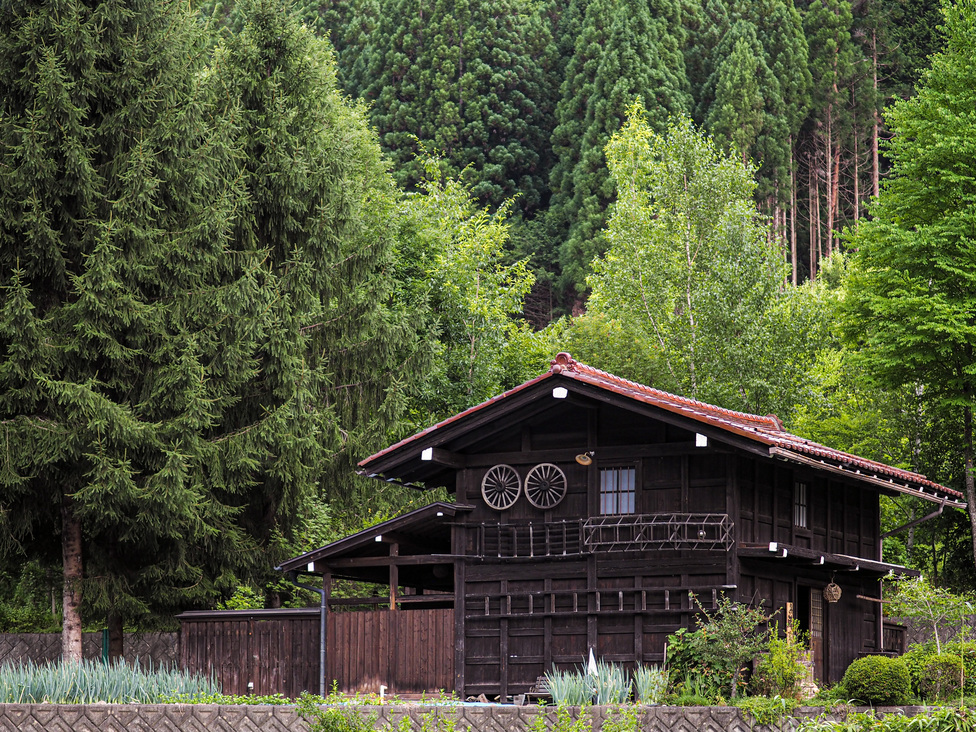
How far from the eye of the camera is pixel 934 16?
7775 centimetres

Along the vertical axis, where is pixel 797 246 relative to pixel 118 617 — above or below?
above

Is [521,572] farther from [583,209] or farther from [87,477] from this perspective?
[583,209]

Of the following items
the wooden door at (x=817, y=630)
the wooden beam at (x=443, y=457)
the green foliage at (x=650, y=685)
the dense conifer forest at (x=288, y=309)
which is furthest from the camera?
the dense conifer forest at (x=288, y=309)

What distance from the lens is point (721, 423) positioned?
76.1ft

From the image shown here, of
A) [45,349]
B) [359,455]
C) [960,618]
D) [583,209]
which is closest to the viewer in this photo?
[960,618]

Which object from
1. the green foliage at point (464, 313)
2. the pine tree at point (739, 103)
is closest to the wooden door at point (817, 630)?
the green foliage at point (464, 313)

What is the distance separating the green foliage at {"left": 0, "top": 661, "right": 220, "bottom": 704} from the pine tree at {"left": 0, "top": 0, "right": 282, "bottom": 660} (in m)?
4.79

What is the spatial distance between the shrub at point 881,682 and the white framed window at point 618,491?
569cm

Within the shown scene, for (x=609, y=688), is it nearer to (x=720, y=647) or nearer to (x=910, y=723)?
(x=720, y=647)

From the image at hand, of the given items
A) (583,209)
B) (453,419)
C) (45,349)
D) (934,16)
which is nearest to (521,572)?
(453,419)

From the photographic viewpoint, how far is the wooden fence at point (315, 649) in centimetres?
2594

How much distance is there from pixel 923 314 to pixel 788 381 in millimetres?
8396

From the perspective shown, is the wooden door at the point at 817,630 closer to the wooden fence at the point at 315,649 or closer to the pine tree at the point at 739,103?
the wooden fence at the point at 315,649

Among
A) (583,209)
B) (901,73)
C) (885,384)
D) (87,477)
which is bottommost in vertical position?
(87,477)
